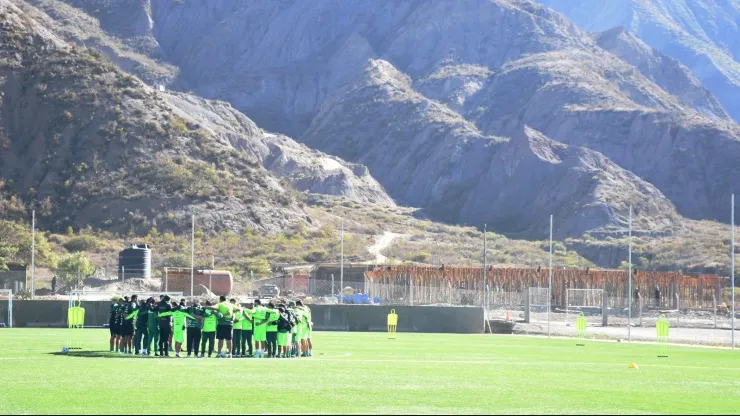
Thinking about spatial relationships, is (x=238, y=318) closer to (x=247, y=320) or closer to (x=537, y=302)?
(x=247, y=320)

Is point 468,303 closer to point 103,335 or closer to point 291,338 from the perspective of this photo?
point 103,335

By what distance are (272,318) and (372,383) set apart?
30.4 feet

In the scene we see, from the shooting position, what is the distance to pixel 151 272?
90.2 meters

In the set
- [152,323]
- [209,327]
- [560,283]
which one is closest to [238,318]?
[209,327]

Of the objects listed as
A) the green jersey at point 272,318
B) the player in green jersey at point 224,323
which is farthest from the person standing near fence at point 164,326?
the green jersey at point 272,318

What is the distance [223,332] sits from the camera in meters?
33.0

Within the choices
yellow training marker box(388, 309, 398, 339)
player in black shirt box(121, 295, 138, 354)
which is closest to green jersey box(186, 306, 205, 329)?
player in black shirt box(121, 295, 138, 354)

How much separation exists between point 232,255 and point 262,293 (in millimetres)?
31730

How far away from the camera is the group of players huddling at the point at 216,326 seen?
107 feet

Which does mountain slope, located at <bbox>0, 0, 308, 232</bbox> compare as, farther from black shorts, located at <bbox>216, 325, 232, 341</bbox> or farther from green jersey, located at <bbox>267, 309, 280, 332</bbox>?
green jersey, located at <bbox>267, 309, 280, 332</bbox>

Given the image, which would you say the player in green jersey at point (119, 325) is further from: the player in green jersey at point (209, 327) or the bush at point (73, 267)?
the bush at point (73, 267)

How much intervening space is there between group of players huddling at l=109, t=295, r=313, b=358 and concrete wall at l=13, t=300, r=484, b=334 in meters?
22.0

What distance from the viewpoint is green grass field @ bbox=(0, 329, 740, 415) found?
19.7 metres

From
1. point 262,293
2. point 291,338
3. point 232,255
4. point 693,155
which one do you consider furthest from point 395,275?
point 693,155
